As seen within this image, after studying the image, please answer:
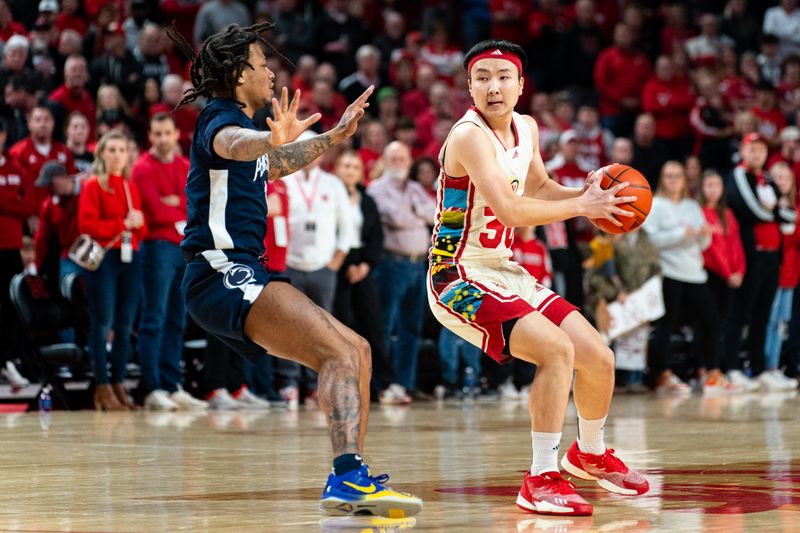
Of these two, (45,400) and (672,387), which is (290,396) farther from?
(672,387)

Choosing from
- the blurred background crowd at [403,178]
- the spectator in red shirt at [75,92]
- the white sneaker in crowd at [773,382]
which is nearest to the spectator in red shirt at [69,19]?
the blurred background crowd at [403,178]

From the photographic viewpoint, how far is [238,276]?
18.3 ft

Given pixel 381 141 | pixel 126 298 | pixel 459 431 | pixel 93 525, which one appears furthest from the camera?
pixel 381 141

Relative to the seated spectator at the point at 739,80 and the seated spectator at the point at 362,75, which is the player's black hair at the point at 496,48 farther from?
the seated spectator at the point at 739,80

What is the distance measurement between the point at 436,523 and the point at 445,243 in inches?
61.7

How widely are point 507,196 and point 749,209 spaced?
10.3 meters

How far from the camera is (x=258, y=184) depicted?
5809 millimetres

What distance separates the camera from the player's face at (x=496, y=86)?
6.14 meters

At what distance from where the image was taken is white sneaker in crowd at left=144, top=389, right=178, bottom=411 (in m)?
11.9

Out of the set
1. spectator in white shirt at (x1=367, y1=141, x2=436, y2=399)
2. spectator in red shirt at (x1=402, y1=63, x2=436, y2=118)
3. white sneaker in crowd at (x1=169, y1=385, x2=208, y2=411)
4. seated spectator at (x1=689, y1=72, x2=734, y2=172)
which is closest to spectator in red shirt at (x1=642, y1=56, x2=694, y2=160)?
seated spectator at (x1=689, y1=72, x2=734, y2=172)

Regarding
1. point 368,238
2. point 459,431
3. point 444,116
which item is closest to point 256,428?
point 459,431

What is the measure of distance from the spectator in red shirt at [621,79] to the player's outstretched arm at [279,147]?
45.1ft

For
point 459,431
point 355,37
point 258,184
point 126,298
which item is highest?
point 355,37

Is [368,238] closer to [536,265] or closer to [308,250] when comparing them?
[308,250]
